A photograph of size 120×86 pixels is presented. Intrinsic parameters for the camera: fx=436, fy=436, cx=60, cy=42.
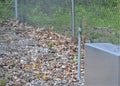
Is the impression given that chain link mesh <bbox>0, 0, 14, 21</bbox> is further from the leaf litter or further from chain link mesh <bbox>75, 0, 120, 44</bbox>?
chain link mesh <bbox>75, 0, 120, 44</bbox>

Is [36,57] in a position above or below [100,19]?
below

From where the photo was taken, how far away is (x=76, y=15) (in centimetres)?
1000

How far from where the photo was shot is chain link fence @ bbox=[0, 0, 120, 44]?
8.59m

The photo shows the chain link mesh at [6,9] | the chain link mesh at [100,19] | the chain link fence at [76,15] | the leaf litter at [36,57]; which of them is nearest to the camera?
the leaf litter at [36,57]

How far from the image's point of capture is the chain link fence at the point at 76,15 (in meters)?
8.59

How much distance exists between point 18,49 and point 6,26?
255 cm

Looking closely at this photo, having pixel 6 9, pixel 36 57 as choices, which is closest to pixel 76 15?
pixel 36 57

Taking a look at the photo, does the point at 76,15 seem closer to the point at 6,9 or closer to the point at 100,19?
the point at 100,19

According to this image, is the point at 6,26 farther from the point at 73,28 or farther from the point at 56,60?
the point at 56,60

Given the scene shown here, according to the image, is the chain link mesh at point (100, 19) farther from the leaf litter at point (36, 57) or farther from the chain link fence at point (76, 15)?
the leaf litter at point (36, 57)

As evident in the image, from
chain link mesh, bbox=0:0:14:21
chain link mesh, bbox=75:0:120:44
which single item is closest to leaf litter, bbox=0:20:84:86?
chain link mesh, bbox=75:0:120:44

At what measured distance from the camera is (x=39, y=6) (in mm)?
11555

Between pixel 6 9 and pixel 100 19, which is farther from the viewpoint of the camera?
pixel 6 9

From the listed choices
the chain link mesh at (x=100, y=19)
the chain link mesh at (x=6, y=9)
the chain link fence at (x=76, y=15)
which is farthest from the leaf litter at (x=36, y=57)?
the chain link mesh at (x=6, y=9)
